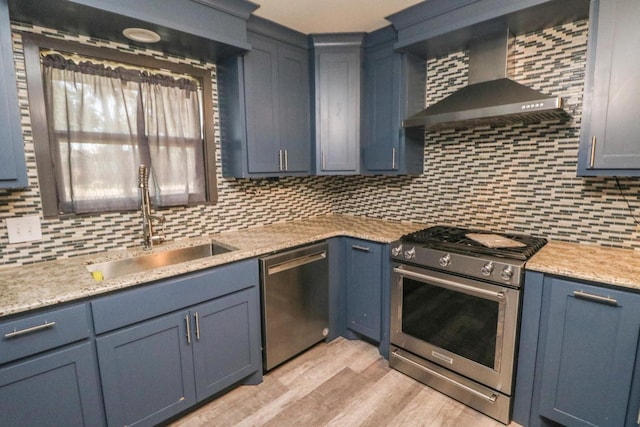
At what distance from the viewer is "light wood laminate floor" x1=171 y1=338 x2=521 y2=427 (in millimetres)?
1819

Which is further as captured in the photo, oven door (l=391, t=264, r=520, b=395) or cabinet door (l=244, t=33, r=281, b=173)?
cabinet door (l=244, t=33, r=281, b=173)

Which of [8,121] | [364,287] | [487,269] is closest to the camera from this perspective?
[8,121]

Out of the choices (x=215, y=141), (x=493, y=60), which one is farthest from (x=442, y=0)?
(x=215, y=141)

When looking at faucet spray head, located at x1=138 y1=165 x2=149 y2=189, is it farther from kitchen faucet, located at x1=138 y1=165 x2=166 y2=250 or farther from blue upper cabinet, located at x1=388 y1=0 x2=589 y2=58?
blue upper cabinet, located at x1=388 y1=0 x2=589 y2=58

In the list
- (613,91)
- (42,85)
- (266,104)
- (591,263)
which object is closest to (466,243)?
(591,263)

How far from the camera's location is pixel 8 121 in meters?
1.41

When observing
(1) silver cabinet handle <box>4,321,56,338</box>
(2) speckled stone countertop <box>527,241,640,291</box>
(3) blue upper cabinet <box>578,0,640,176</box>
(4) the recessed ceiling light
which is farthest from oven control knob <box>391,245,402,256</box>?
(4) the recessed ceiling light

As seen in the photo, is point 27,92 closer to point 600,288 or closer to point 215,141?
point 215,141

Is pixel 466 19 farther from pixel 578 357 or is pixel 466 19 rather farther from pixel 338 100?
pixel 578 357

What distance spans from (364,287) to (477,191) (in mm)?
1115

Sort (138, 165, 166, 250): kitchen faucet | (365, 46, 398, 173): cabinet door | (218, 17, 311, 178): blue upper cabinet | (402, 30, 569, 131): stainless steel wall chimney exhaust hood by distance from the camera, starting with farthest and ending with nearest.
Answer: (365, 46, 398, 173): cabinet door → (218, 17, 311, 178): blue upper cabinet → (138, 165, 166, 250): kitchen faucet → (402, 30, 569, 131): stainless steel wall chimney exhaust hood

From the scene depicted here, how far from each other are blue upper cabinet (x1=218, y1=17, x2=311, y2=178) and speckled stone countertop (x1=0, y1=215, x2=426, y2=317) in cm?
48

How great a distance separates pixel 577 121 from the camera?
1956mm

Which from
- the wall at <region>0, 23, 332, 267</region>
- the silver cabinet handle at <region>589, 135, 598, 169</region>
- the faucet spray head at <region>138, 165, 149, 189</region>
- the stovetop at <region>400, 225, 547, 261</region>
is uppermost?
the silver cabinet handle at <region>589, 135, 598, 169</region>
